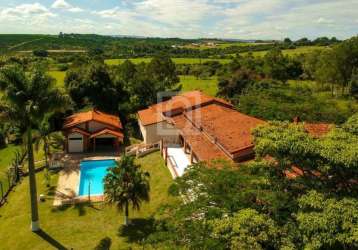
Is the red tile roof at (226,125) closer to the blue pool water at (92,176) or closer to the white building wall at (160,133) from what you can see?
the white building wall at (160,133)

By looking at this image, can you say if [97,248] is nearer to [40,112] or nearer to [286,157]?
[40,112]

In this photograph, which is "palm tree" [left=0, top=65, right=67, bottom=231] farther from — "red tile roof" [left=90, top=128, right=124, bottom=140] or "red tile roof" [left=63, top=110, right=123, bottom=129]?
"red tile roof" [left=63, top=110, right=123, bottom=129]

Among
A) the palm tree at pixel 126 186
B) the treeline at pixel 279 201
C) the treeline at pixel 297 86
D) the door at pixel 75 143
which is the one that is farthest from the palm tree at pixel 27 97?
the treeline at pixel 297 86

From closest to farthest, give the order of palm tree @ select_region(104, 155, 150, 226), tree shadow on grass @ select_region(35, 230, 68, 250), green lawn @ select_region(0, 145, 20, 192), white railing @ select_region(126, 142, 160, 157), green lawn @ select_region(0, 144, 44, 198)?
tree shadow on grass @ select_region(35, 230, 68, 250), palm tree @ select_region(104, 155, 150, 226), green lawn @ select_region(0, 145, 20, 192), green lawn @ select_region(0, 144, 44, 198), white railing @ select_region(126, 142, 160, 157)

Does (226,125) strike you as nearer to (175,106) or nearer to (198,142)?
(198,142)

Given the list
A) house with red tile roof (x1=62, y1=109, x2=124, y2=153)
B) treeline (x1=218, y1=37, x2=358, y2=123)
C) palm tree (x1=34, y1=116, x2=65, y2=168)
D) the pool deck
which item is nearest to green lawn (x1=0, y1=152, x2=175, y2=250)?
A: the pool deck

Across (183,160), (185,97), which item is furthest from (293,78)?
(183,160)
